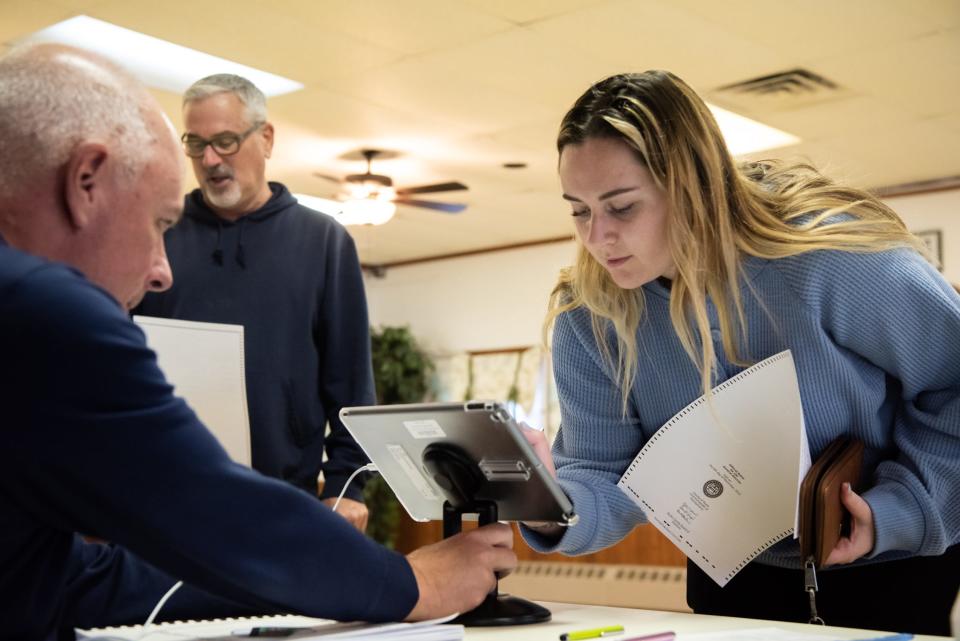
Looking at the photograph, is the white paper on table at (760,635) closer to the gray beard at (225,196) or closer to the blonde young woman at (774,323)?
the blonde young woman at (774,323)

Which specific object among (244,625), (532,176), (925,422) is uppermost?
(532,176)

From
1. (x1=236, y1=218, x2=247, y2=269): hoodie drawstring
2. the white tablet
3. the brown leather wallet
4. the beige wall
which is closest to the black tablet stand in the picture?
the white tablet

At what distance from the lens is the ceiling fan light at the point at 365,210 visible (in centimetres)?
699

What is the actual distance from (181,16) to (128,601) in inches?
147

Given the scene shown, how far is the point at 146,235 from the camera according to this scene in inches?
43.8

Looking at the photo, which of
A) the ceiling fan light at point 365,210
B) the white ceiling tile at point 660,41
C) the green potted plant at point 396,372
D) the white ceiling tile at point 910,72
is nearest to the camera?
the white ceiling tile at point 660,41

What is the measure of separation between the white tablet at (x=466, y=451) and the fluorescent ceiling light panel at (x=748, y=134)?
479 centimetres

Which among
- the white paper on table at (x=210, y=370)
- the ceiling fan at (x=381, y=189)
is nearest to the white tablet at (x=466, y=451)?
the white paper on table at (x=210, y=370)

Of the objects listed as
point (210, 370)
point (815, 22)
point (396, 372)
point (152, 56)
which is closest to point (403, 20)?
point (152, 56)

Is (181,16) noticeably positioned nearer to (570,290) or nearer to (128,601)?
(570,290)

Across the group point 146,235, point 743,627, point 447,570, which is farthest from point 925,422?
point 146,235

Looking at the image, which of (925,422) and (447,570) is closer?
(447,570)

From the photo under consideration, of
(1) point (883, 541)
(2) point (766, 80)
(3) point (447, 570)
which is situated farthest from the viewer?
(2) point (766, 80)

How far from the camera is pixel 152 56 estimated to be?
5.35 meters
